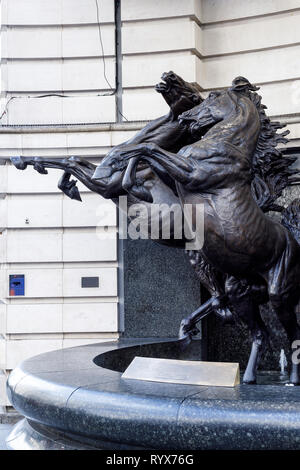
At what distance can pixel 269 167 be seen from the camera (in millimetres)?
7137

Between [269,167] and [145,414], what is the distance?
3.83m

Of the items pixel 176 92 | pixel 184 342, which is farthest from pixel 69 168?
pixel 184 342

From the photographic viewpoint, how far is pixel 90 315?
9.71 m

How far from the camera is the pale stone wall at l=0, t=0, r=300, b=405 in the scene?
9.68 m

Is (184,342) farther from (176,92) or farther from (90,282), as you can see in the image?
(90,282)

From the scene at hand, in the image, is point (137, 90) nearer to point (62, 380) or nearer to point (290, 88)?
point (290, 88)

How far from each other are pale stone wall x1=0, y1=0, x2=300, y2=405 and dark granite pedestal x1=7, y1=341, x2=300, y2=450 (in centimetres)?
462

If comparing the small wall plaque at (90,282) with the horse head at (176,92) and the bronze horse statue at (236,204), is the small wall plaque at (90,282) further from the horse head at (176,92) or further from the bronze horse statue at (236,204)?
the bronze horse statue at (236,204)

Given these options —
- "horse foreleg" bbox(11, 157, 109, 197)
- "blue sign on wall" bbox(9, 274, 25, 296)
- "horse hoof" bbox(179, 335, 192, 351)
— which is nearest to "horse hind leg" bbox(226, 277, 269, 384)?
"horse hoof" bbox(179, 335, 192, 351)

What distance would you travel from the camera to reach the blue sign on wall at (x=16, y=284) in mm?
9773

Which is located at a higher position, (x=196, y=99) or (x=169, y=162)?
(x=196, y=99)

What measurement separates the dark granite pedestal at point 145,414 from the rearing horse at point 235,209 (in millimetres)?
1261
